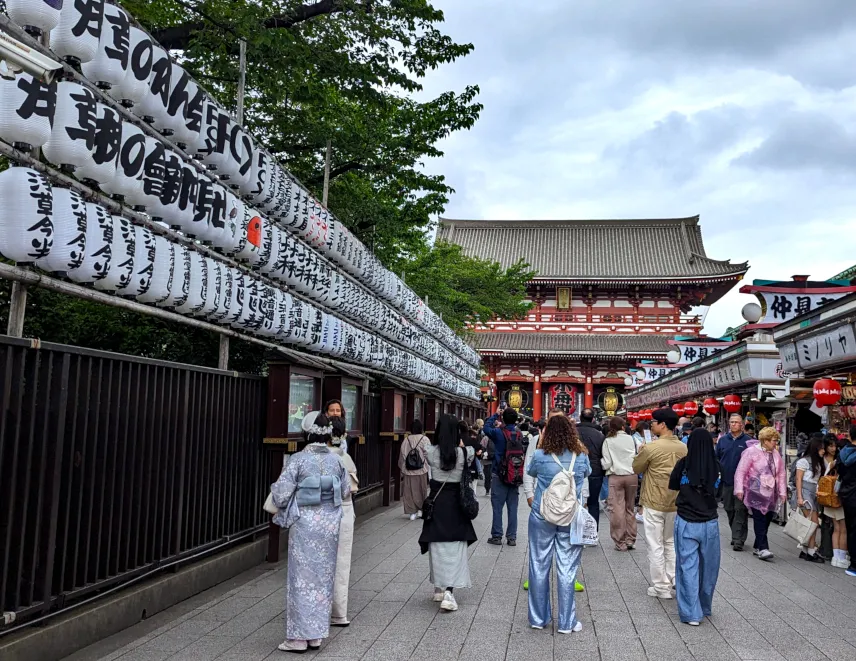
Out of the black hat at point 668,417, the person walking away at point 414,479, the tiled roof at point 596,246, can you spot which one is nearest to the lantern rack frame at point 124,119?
the person walking away at point 414,479

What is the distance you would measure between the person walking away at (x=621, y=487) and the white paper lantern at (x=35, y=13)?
809 centimetres

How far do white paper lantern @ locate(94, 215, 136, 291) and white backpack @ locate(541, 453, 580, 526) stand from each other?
3.66 meters

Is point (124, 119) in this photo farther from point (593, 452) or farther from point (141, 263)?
point (593, 452)

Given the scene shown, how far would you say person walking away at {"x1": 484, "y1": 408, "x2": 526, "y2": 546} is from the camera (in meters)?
9.88

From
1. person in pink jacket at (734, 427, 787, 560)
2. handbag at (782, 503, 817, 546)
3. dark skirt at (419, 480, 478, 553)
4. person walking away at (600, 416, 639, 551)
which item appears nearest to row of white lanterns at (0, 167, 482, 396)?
dark skirt at (419, 480, 478, 553)

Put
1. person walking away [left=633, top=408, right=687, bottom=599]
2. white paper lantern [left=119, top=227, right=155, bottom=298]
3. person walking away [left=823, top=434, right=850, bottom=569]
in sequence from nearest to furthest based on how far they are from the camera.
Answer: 1. white paper lantern [left=119, top=227, right=155, bottom=298]
2. person walking away [left=633, top=408, right=687, bottom=599]
3. person walking away [left=823, top=434, right=850, bottom=569]

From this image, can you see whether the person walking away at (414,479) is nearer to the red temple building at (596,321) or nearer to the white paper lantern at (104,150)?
the white paper lantern at (104,150)

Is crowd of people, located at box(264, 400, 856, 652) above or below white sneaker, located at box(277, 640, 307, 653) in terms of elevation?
above

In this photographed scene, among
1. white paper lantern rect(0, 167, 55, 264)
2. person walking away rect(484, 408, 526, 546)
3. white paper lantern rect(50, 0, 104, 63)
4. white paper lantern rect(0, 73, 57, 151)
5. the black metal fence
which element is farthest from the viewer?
person walking away rect(484, 408, 526, 546)

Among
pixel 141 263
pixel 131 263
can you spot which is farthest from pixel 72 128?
pixel 141 263

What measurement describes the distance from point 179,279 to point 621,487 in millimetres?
6425

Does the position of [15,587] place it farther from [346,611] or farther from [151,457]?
[346,611]

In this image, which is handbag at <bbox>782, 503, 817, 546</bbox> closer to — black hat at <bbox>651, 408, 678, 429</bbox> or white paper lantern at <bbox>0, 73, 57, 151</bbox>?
black hat at <bbox>651, 408, 678, 429</bbox>

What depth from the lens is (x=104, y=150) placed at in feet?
17.4
